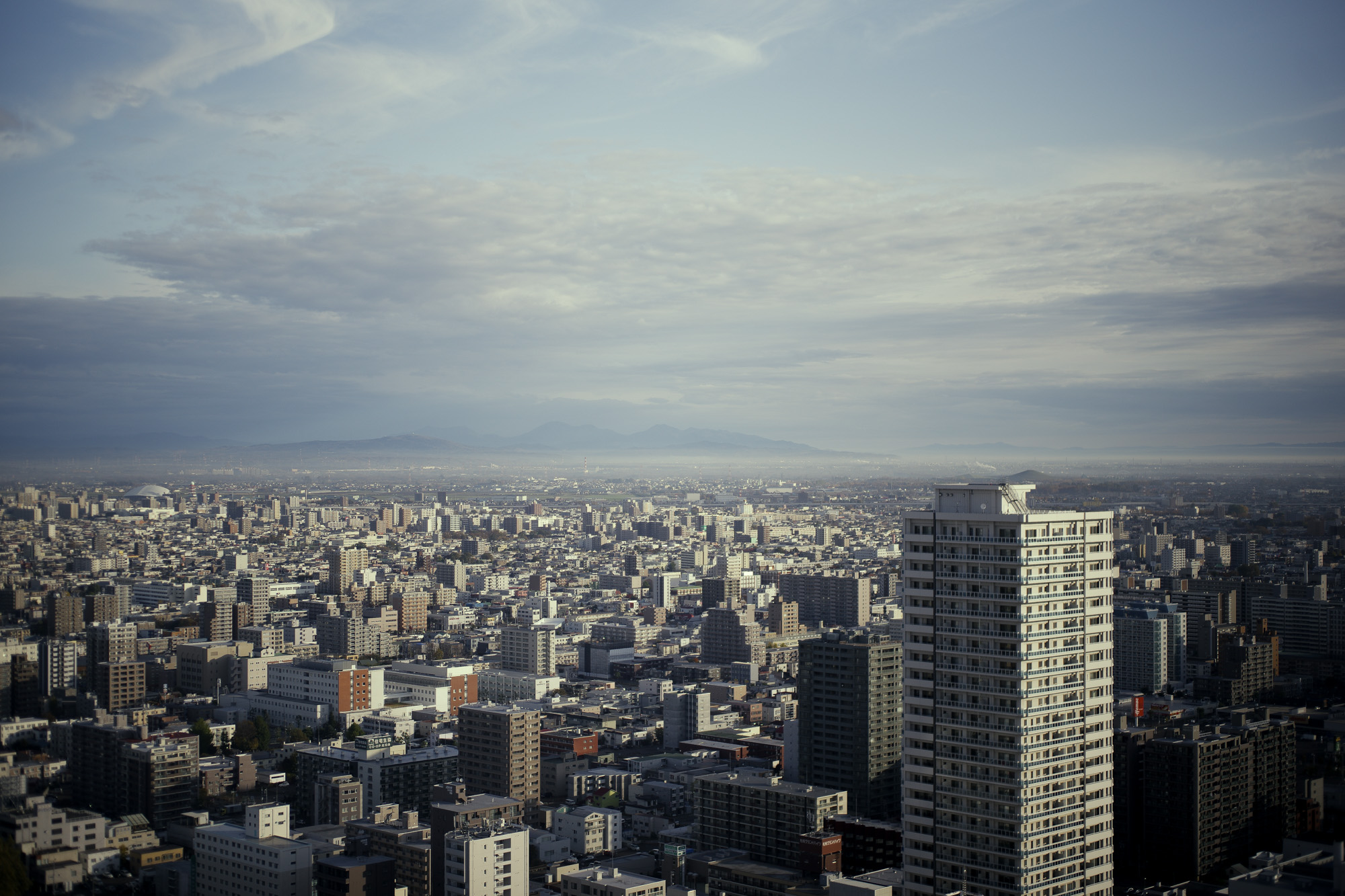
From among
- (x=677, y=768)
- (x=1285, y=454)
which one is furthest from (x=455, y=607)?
(x=1285, y=454)

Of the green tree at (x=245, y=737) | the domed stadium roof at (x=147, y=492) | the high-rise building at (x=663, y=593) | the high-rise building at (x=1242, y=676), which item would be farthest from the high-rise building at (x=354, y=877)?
the high-rise building at (x=663, y=593)

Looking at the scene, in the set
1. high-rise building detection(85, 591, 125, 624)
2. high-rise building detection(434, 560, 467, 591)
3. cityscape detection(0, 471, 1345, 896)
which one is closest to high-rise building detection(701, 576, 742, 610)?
cityscape detection(0, 471, 1345, 896)

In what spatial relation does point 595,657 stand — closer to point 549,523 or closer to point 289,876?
point 289,876

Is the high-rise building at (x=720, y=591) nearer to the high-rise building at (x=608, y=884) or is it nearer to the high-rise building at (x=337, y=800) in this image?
the high-rise building at (x=337, y=800)

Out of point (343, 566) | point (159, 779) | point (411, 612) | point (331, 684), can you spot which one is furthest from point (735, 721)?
point (343, 566)

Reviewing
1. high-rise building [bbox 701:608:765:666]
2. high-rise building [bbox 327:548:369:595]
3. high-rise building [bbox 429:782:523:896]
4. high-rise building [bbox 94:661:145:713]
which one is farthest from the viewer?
high-rise building [bbox 327:548:369:595]

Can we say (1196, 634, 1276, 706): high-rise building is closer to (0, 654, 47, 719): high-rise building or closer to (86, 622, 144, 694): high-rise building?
(0, 654, 47, 719): high-rise building

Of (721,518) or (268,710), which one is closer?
(268,710)
